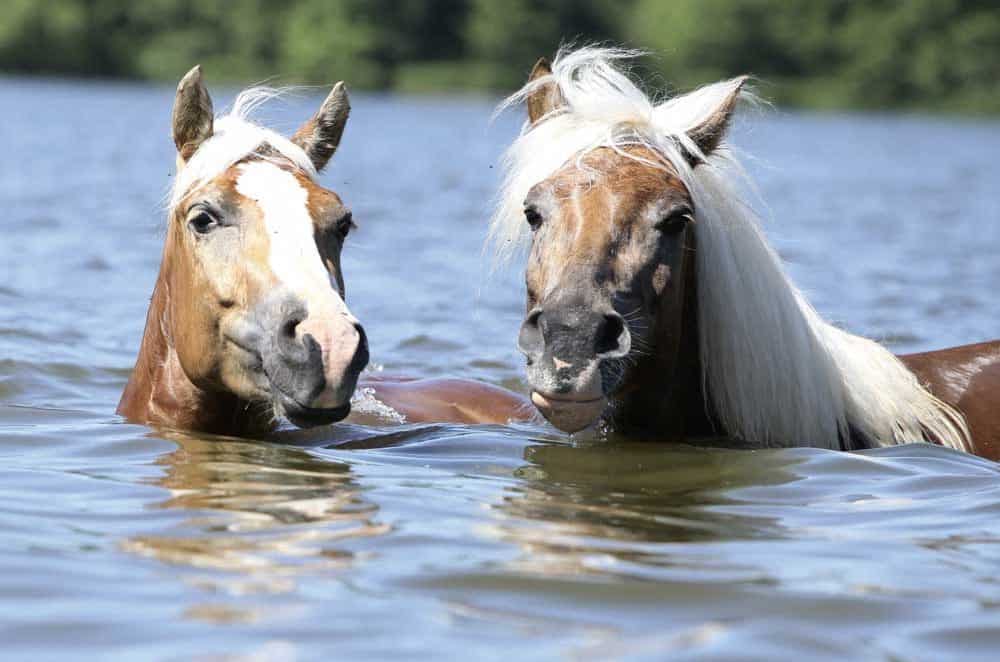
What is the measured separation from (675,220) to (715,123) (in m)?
0.58

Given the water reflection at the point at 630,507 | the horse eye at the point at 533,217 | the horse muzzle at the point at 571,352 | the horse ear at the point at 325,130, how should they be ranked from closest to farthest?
the water reflection at the point at 630,507, the horse muzzle at the point at 571,352, the horse eye at the point at 533,217, the horse ear at the point at 325,130

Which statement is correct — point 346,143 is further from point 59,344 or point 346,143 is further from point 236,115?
point 236,115

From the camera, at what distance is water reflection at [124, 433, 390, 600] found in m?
4.14

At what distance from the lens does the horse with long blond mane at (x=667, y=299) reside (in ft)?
16.5

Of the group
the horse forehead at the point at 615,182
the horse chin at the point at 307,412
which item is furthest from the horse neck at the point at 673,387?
the horse chin at the point at 307,412

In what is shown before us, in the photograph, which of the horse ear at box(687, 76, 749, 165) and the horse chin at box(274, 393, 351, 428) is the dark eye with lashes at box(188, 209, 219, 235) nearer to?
the horse chin at box(274, 393, 351, 428)

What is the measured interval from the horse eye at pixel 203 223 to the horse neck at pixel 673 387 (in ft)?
5.42

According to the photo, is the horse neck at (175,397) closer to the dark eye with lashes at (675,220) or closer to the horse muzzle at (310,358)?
the horse muzzle at (310,358)

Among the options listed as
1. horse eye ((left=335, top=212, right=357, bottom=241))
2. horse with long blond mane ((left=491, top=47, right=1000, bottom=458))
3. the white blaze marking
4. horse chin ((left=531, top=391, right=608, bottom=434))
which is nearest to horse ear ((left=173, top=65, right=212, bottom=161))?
the white blaze marking

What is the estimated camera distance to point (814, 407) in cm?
582

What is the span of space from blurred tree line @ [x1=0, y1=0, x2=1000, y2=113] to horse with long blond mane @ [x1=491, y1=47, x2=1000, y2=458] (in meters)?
60.2

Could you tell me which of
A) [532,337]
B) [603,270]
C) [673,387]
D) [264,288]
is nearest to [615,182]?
[603,270]

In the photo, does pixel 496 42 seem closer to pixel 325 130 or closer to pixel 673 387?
pixel 325 130

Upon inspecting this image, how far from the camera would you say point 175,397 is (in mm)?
5977
